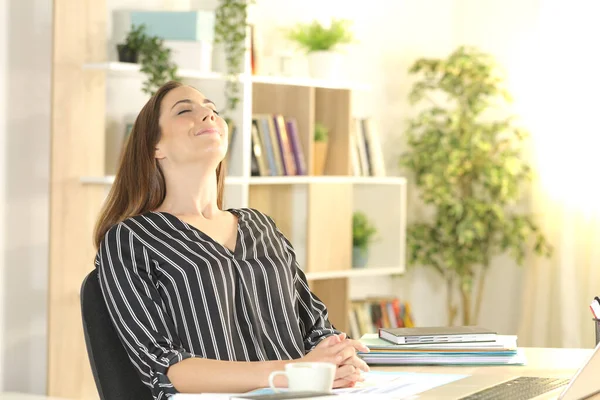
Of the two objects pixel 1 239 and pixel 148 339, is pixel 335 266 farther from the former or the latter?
pixel 148 339

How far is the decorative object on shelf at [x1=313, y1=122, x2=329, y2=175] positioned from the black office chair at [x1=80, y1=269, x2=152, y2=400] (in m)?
2.46

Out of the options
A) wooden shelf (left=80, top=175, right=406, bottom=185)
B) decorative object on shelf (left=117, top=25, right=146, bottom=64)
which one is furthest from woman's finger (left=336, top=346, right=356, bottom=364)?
Result: decorative object on shelf (left=117, top=25, right=146, bottom=64)

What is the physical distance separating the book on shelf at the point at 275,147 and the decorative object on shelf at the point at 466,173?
0.89m

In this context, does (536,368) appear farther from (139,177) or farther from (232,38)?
(232,38)

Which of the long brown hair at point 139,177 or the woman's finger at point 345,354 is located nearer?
the woman's finger at point 345,354

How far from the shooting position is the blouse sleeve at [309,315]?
88.7 inches

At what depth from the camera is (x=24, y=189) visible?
3.55 m

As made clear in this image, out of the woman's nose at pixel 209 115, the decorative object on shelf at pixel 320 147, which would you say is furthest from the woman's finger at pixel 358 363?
the decorative object on shelf at pixel 320 147

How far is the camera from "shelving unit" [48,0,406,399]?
140 inches

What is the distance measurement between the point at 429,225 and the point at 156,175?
9.71 feet

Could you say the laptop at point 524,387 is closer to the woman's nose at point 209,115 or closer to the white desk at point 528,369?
the white desk at point 528,369

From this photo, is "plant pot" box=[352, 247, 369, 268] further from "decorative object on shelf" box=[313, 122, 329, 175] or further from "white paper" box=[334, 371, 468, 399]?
"white paper" box=[334, 371, 468, 399]

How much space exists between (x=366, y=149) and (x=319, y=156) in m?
0.34

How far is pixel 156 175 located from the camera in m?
2.31
